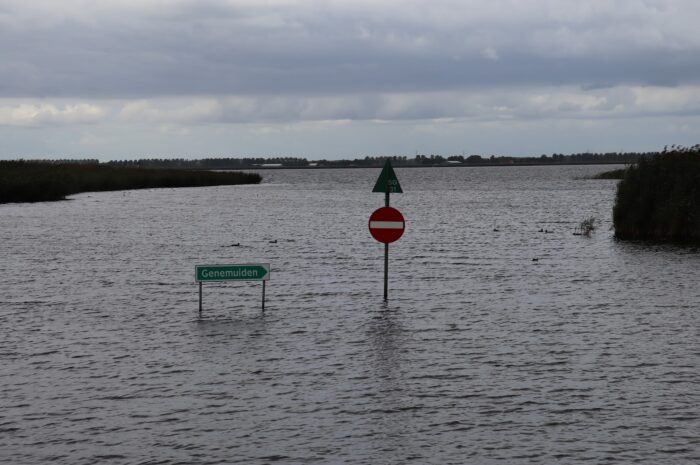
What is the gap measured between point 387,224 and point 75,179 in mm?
97053

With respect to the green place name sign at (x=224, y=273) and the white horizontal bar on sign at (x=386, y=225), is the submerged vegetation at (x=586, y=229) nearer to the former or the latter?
the white horizontal bar on sign at (x=386, y=225)

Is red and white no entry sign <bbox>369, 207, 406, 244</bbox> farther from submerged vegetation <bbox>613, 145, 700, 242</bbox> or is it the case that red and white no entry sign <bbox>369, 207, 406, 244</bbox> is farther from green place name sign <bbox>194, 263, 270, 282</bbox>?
submerged vegetation <bbox>613, 145, 700, 242</bbox>

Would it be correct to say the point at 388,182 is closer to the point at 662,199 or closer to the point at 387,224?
the point at 387,224

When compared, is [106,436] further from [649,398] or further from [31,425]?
[649,398]

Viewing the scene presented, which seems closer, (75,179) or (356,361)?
(356,361)

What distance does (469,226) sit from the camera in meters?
60.6

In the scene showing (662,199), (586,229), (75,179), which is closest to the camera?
(662,199)

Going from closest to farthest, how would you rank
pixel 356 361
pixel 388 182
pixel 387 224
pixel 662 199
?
pixel 356 361 < pixel 388 182 < pixel 387 224 < pixel 662 199

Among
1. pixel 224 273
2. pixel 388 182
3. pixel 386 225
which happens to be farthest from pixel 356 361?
pixel 388 182

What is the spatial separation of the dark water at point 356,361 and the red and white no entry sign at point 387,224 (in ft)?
6.94

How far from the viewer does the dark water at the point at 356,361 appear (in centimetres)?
1323

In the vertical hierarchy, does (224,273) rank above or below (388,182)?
below

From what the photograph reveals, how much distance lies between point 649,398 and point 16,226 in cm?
5068

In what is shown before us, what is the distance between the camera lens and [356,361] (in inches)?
731
